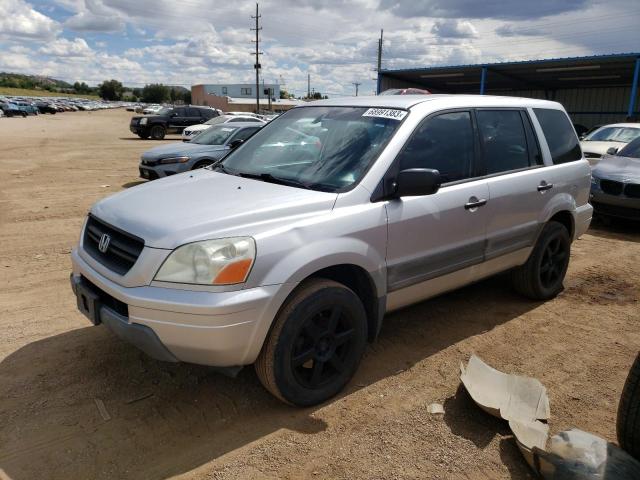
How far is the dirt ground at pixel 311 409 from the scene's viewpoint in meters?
2.68

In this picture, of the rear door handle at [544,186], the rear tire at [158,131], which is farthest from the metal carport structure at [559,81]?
the rear door handle at [544,186]

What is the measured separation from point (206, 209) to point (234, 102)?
8342 cm

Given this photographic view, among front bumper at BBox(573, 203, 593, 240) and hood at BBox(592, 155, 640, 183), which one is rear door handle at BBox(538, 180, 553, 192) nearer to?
front bumper at BBox(573, 203, 593, 240)

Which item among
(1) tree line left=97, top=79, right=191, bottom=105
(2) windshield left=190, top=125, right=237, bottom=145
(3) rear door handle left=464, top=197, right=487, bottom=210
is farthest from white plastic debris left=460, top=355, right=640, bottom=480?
(1) tree line left=97, top=79, right=191, bottom=105

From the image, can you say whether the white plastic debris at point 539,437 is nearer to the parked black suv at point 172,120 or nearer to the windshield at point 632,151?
the windshield at point 632,151

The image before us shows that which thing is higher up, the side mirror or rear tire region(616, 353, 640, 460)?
the side mirror

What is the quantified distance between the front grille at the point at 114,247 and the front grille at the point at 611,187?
7.95 metres

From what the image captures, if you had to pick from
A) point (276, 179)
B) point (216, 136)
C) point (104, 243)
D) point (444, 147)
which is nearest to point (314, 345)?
point (276, 179)

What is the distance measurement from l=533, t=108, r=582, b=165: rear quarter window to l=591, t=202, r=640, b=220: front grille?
3793mm

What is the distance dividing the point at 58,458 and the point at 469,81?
31852 mm

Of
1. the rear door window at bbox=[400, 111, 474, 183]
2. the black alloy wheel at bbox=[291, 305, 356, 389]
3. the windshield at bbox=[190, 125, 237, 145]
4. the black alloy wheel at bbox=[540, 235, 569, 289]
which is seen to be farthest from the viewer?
the windshield at bbox=[190, 125, 237, 145]

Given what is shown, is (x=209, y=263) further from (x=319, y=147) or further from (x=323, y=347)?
(x=319, y=147)

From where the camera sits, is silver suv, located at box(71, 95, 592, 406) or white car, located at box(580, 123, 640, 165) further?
white car, located at box(580, 123, 640, 165)

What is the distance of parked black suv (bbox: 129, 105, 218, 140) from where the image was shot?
26.3 m
